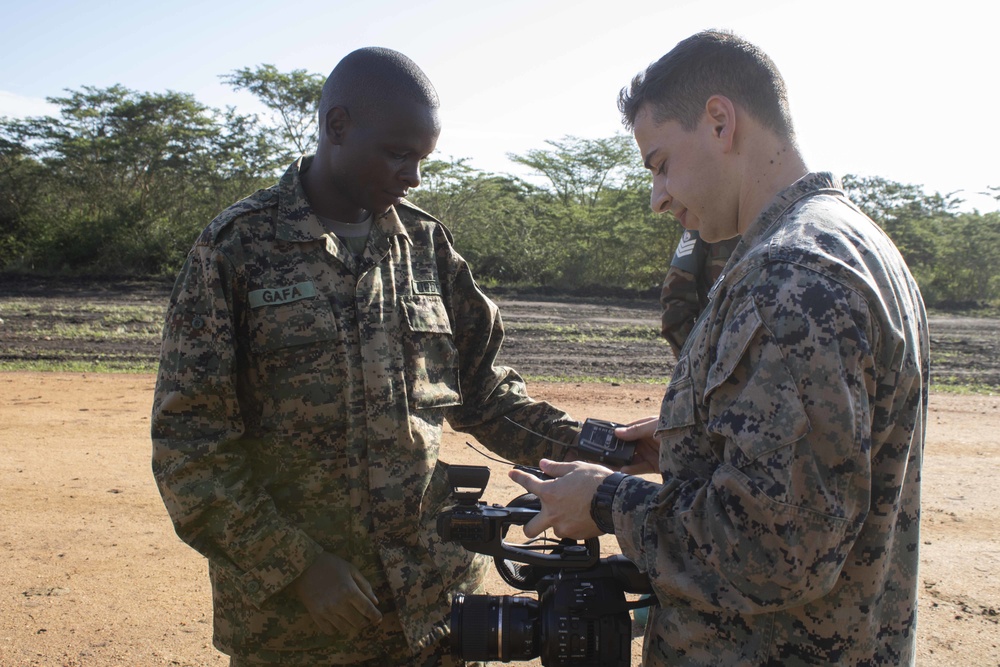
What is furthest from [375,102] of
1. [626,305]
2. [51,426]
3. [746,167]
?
[626,305]

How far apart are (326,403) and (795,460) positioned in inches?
51.5

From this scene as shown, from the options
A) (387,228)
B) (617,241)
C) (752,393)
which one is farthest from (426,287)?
(617,241)

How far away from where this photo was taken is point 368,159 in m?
2.42

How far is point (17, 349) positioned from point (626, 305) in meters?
13.7

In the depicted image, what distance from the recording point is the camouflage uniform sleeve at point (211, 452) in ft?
6.72

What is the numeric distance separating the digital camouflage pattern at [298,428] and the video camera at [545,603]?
40 cm

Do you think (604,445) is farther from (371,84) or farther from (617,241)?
(617,241)

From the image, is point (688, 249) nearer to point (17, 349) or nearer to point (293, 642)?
point (293, 642)

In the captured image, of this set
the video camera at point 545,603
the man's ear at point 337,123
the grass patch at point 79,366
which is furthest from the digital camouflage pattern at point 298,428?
the grass patch at point 79,366

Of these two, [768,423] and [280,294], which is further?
[280,294]

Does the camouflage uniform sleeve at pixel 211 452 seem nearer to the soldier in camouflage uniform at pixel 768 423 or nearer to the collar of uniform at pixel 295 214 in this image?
the collar of uniform at pixel 295 214

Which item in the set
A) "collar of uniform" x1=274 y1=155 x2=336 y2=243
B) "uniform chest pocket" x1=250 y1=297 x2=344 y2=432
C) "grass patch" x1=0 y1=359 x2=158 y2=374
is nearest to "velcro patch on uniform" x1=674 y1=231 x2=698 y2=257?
"collar of uniform" x1=274 y1=155 x2=336 y2=243

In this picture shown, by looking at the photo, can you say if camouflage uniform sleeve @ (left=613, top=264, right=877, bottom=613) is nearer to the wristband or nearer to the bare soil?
the wristband

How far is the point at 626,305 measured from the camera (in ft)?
68.7
